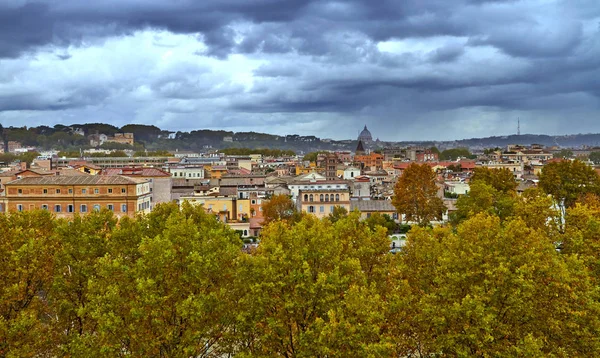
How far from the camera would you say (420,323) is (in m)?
21.0

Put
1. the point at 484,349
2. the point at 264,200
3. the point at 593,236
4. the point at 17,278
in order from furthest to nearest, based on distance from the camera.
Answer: the point at 264,200 < the point at 593,236 < the point at 17,278 < the point at 484,349

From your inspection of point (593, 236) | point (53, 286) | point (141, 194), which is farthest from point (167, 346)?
point (141, 194)

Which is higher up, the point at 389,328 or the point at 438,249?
the point at 438,249

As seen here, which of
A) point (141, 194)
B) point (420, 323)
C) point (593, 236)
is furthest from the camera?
point (141, 194)

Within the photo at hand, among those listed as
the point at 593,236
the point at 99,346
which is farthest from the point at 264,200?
the point at 99,346

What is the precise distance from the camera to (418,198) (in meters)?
66.8

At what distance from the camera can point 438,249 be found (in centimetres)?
2397

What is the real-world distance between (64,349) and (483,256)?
1684 cm

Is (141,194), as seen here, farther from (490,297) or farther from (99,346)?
(490,297)

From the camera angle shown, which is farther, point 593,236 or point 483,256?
point 593,236

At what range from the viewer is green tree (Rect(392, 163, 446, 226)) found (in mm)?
66188

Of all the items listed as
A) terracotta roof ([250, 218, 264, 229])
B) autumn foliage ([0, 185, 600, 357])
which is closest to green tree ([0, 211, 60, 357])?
autumn foliage ([0, 185, 600, 357])

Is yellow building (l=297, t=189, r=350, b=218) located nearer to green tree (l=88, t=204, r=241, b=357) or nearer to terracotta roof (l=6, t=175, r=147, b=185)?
terracotta roof (l=6, t=175, r=147, b=185)

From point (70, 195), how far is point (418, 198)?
39.0 meters
